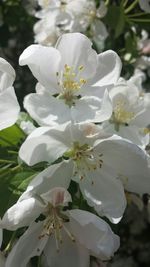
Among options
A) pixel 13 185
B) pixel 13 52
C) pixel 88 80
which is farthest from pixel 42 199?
pixel 13 52

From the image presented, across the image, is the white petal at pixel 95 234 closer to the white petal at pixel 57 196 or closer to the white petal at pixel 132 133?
the white petal at pixel 57 196

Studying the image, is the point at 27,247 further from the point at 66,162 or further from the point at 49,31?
the point at 49,31

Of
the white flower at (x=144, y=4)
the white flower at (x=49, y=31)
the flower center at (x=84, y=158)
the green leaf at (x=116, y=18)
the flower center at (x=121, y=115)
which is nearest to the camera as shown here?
the flower center at (x=84, y=158)

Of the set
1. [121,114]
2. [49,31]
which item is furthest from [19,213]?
[49,31]

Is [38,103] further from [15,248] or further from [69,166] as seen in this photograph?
[15,248]

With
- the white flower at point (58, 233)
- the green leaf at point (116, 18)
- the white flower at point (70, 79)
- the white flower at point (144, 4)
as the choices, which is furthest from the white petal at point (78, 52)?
the green leaf at point (116, 18)

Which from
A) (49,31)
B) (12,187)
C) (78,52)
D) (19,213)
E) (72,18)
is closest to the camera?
(19,213)
